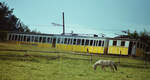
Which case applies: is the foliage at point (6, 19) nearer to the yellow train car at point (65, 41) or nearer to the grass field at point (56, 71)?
the yellow train car at point (65, 41)

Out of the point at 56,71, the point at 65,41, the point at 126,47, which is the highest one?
the point at 65,41

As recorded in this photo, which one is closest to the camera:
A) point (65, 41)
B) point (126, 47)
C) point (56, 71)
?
point (56, 71)

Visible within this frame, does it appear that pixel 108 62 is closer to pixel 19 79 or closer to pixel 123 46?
pixel 19 79

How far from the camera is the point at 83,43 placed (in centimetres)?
2834

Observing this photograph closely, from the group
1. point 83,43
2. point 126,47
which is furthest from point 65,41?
point 126,47

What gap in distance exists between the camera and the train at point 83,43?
25.1 m

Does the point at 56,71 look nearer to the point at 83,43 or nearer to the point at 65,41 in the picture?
the point at 83,43

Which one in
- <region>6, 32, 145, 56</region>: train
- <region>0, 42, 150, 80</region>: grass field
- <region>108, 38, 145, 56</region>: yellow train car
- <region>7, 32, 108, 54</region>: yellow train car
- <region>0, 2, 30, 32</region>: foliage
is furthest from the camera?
<region>0, 2, 30, 32</region>: foliage

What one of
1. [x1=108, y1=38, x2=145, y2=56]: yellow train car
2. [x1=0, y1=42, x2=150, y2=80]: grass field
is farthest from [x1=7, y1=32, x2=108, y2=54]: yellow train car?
[x1=0, y1=42, x2=150, y2=80]: grass field

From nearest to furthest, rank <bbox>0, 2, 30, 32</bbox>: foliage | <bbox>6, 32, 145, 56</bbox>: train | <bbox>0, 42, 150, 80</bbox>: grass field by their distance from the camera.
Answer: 1. <bbox>0, 42, 150, 80</bbox>: grass field
2. <bbox>6, 32, 145, 56</bbox>: train
3. <bbox>0, 2, 30, 32</bbox>: foliage

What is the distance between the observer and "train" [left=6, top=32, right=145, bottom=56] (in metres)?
25.1

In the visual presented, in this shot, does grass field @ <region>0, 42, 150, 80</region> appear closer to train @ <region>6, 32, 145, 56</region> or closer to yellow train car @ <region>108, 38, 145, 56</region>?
yellow train car @ <region>108, 38, 145, 56</region>

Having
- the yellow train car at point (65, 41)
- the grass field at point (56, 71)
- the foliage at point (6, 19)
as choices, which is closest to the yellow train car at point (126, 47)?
the yellow train car at point (65, 41)

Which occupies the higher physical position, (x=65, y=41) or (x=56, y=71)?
(x=65, y=41)
